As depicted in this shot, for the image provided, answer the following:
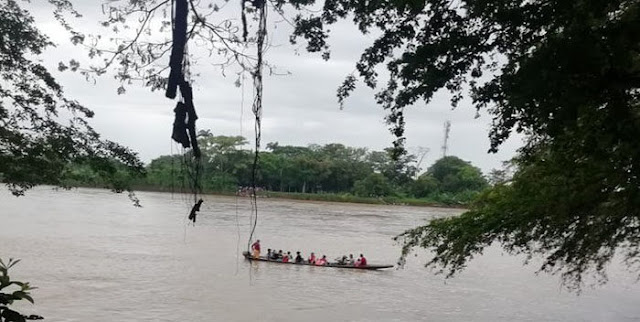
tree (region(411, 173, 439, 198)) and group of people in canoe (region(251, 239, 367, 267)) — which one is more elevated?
tree (region(411, 173, 439, 198))

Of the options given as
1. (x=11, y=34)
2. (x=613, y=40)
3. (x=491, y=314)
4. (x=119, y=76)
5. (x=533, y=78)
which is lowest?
(x=491, y=314)

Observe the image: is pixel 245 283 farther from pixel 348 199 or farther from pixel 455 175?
pixel 455 175

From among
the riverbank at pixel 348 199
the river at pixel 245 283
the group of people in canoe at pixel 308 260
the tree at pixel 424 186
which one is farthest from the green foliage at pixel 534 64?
the tree at pixel 424 186

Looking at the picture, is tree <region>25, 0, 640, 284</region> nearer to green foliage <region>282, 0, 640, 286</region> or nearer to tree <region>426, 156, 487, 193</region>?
green foliage <region>282, 0, 640, 286</region>

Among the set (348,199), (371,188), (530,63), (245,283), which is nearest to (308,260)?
(245,283)

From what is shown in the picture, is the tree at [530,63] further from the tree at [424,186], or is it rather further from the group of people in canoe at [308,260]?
the tree at [424,186]

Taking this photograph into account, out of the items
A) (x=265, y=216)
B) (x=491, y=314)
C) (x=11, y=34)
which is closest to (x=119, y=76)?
(x=11, y=34)

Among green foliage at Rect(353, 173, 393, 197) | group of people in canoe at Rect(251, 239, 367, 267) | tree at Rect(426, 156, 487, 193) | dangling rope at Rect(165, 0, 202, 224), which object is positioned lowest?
group of people in canoe at Rect(251, 239, 367, 267)

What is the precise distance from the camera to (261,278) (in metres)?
21.5

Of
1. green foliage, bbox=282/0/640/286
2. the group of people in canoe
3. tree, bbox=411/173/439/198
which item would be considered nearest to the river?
the group of people in canoe

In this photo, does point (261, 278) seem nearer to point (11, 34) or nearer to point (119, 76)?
point (11, 34)

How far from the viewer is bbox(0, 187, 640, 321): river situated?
53.4 feet

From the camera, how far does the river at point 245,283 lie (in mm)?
16281

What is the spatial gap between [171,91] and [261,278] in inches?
772
